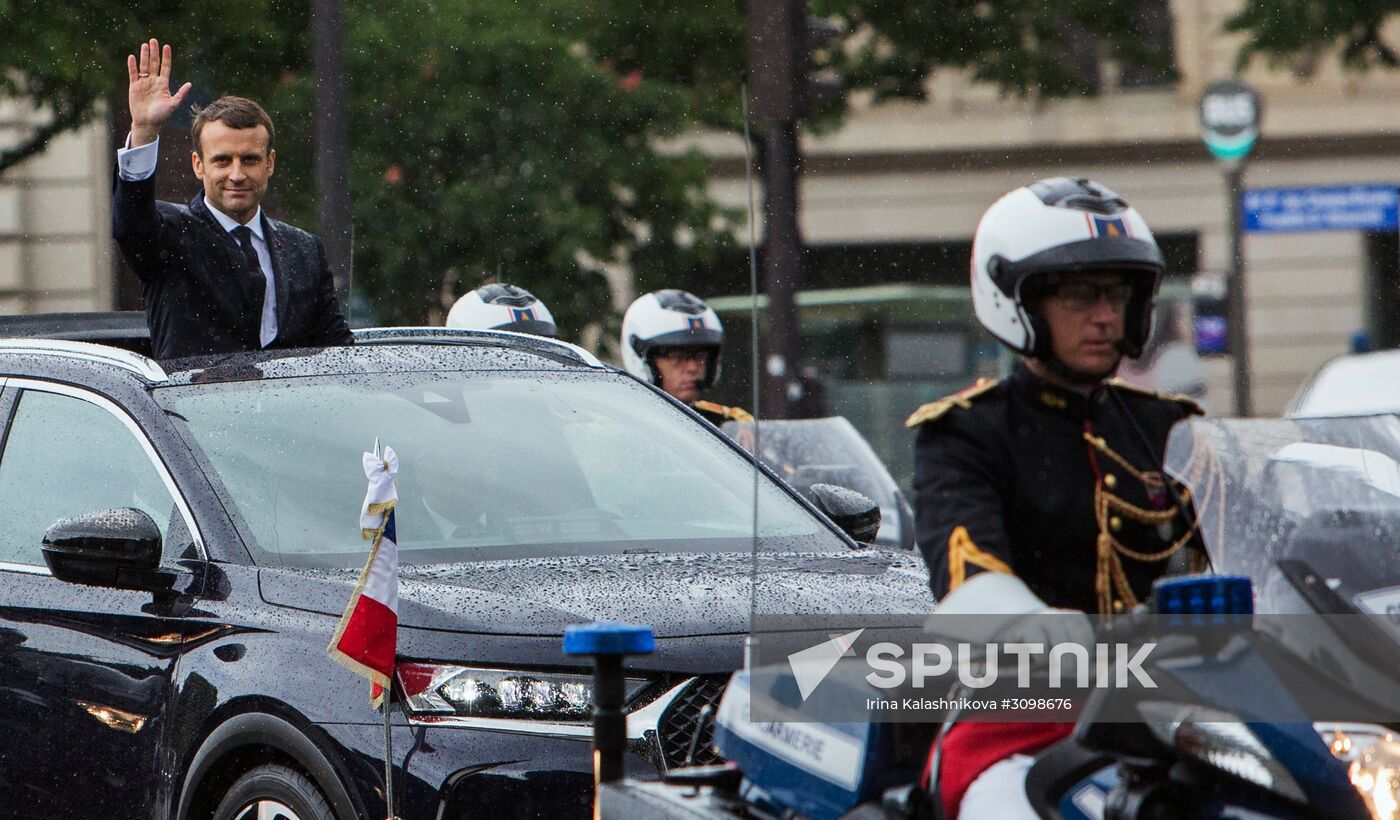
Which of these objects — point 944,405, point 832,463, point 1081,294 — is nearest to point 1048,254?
point 1081,294

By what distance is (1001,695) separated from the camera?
3.20 metres

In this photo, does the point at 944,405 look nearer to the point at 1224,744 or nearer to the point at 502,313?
the point at 1224,744

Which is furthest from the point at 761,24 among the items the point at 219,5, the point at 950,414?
the point at 219,5

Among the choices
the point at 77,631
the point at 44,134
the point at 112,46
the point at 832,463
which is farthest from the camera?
the point at 44,134

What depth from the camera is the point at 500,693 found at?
15.3 feet

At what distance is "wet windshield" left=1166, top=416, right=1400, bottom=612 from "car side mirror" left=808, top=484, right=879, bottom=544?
8.17 ft

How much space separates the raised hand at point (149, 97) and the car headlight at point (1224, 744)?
4.43 metres

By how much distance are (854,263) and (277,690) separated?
2477 cm

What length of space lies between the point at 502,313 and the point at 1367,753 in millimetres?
6967

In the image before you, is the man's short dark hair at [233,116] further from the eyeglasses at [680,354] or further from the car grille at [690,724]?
the car grille at [690,724]

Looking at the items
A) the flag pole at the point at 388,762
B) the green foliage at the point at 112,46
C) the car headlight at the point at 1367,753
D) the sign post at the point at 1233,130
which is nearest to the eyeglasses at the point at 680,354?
the flag pole at the point at 388,762

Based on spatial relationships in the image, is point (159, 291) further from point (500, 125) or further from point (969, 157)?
point (969, 157)

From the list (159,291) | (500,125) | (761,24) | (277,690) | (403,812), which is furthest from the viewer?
(500,125)

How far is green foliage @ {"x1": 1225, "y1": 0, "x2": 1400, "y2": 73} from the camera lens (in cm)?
1844
